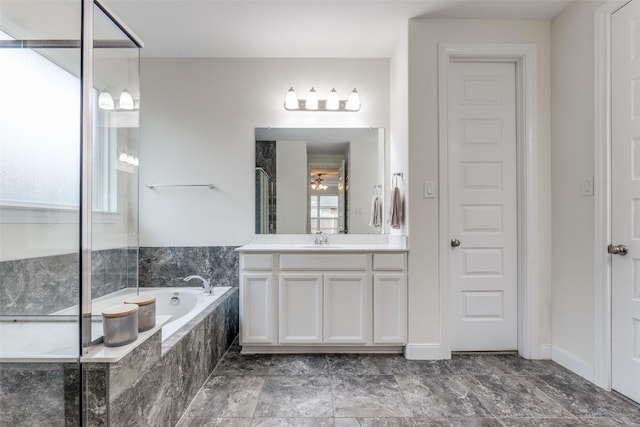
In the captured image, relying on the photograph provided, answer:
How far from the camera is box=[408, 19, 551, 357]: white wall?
2.23 m

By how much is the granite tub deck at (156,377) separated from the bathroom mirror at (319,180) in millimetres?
1065

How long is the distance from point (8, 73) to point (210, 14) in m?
1.41

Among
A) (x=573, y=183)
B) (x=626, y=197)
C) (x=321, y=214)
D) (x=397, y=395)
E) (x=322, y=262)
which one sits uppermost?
(x=573, y=183)

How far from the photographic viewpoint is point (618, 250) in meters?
1.77

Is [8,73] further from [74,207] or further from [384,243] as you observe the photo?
[384,243]

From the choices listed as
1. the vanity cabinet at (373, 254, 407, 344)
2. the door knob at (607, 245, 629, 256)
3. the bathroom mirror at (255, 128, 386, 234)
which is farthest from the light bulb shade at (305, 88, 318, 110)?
the door knob at (607, 245, 629, 256)

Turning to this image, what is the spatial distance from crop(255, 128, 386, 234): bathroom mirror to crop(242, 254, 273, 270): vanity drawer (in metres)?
0.55

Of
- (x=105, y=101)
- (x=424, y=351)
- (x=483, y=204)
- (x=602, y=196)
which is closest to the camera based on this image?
(x=105, y=101)

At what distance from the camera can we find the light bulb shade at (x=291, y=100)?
8.95ft

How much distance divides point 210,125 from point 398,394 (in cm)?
265

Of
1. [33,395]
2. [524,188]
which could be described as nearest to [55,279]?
[33,395]

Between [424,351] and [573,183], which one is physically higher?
[573,183]

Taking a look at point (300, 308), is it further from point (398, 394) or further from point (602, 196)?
point (602, 196)

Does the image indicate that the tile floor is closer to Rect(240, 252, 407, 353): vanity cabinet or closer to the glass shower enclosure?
Rect(240, 252, 407, 353): vanity cabinet
